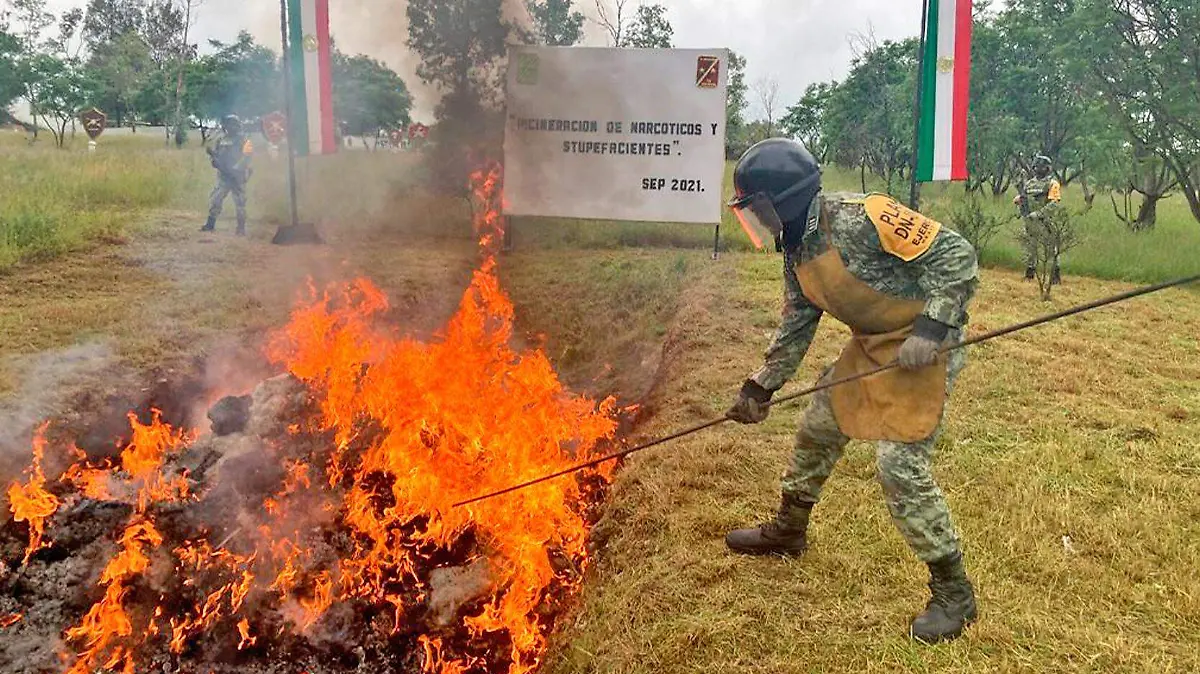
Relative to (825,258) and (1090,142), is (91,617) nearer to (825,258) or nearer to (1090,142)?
(825,258)

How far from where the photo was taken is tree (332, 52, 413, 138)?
970cm

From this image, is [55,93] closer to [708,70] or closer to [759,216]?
[708,70]

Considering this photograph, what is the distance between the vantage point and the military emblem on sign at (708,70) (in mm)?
9977

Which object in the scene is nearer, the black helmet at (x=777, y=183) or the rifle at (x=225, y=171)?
the black helmet at (x=777, y=183)

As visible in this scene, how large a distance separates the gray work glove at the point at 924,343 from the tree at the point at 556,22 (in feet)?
29.9

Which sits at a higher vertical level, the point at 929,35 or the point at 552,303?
the point at 929,35

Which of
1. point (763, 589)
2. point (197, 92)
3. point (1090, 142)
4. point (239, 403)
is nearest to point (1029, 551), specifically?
point (763, 589)

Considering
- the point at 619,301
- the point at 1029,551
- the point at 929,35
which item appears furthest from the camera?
the point at 619,301

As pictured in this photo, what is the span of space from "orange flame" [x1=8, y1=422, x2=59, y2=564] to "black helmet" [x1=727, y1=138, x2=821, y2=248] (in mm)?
4302

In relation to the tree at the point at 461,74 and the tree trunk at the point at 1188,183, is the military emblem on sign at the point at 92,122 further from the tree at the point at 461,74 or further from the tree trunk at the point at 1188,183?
the tree trunk at the point at 1188,183

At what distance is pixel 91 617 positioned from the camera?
12.7 ft

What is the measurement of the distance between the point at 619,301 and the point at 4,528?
20.9ft

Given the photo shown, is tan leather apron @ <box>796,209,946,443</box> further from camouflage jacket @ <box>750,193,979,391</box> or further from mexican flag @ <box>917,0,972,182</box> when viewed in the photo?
mexican flag @ <box>917,0,972,182</box>

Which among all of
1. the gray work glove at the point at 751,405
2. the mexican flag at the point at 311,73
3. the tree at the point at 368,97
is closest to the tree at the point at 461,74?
the tree at the point at 368,97
